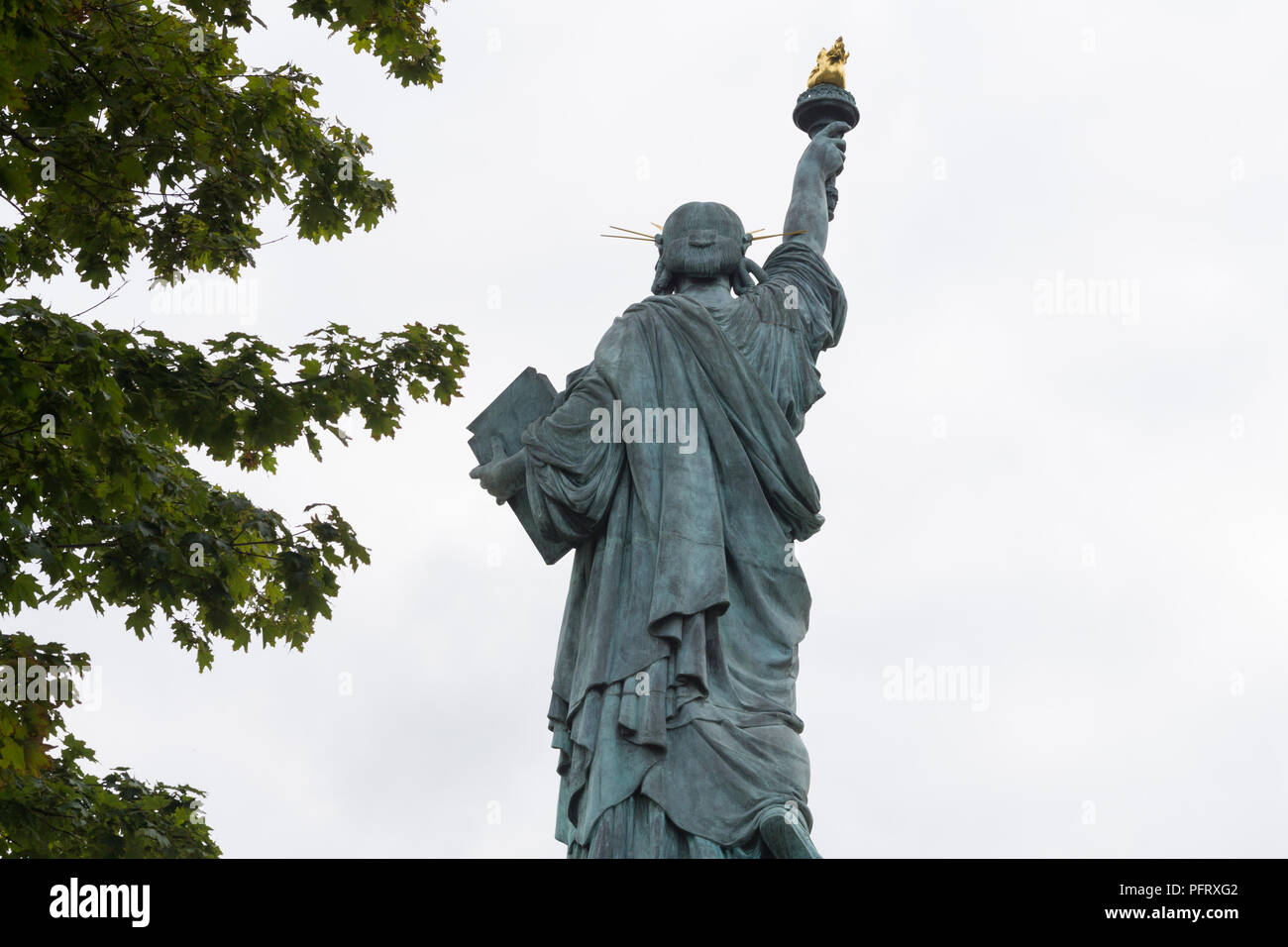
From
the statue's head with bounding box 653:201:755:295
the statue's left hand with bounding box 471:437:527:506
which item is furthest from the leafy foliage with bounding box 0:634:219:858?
the statue's head with bounding box 653:201:755:295

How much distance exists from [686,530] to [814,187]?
2.40m

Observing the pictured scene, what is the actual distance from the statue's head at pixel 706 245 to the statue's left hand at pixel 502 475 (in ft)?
4.40

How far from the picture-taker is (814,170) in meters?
11.5

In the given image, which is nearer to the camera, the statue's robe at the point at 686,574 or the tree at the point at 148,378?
the statue's robe at the point at 686,574

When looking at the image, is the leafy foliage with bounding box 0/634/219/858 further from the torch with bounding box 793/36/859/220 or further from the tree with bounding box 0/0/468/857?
the torch with bounding box 793/36/859/220

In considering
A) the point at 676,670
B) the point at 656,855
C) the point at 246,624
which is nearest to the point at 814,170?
the point at 676,670

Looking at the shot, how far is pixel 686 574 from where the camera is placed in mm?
9812

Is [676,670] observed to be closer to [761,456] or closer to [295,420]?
[761,456]

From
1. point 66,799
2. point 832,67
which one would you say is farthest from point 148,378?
point 832,67

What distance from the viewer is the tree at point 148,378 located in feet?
40.0

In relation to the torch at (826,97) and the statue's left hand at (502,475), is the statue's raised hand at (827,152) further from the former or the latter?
the statue's left hand at (502,475)

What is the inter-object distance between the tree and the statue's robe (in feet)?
10.8

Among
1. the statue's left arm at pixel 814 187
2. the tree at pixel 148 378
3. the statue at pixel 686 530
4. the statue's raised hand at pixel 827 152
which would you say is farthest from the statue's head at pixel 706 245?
the tree at pixel 148 378
